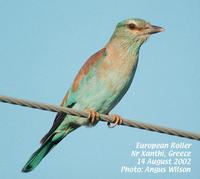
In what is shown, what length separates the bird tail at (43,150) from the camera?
21.1 ft

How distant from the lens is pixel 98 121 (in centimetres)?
591

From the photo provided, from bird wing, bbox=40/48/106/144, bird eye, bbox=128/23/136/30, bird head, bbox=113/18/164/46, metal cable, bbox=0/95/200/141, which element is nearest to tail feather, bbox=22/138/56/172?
bird wing, bbox=40/48/106/144

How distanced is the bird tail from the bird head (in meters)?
1.31

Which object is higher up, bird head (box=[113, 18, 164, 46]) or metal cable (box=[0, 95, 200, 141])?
bird head (box=[113, 18, 164, 46])

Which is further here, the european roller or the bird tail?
the bird tail

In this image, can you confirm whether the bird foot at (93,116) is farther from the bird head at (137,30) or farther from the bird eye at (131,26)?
the bird eye at (131,26)

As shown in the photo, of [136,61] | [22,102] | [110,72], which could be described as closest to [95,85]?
[110,72]

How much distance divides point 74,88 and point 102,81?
447 mm

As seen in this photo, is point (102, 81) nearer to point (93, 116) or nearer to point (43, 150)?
point (93, 116)

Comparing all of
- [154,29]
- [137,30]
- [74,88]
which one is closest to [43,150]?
[74,88]

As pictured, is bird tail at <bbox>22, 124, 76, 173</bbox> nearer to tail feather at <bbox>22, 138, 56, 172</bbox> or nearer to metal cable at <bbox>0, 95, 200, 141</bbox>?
tail feather at <bbox>22, 138, 56, 172</bbox>

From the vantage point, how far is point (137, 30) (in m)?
6.76

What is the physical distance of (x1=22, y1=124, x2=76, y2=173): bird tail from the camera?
6434 mm

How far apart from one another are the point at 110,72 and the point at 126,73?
0.59 ft
